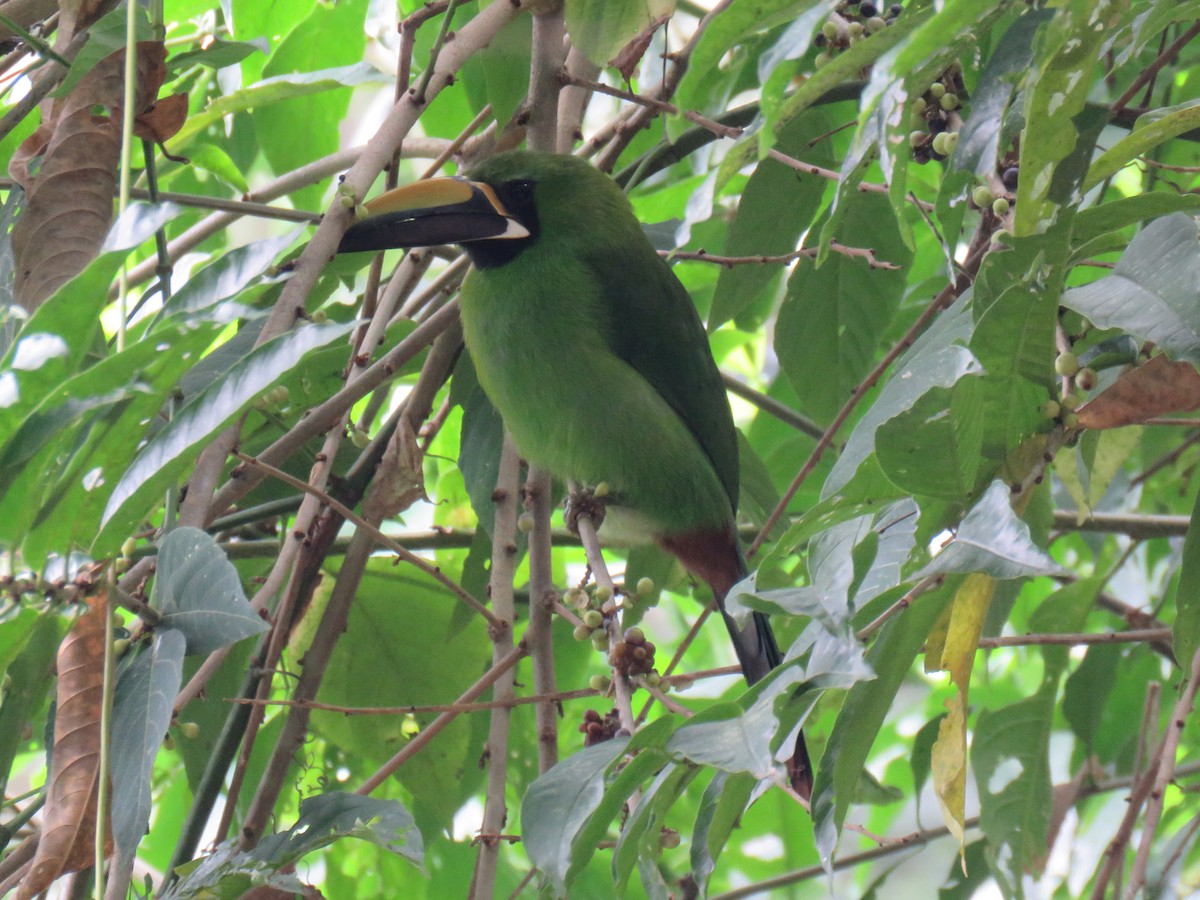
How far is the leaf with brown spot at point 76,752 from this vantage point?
1.30 metres

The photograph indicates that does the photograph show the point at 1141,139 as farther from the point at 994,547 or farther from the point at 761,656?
the point at 761,656

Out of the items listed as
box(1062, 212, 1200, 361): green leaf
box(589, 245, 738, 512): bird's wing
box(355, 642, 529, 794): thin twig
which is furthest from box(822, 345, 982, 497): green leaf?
box(589, 245, 738, 512): bird's wing

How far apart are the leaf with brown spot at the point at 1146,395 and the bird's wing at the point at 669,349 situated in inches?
55.6

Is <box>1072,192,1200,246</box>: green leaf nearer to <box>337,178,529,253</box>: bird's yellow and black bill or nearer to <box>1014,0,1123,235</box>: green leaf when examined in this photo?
<box>1014,0,1123,235</box>: green leaf

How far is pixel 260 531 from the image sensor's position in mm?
2443

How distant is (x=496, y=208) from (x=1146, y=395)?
157cm

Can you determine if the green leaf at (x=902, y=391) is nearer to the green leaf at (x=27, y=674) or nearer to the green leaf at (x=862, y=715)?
the green leaf at (x=862, y=715)

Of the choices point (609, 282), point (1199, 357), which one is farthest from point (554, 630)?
point (1199, 357)

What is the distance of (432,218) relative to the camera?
7.86ft

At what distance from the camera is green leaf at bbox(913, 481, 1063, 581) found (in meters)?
0.96

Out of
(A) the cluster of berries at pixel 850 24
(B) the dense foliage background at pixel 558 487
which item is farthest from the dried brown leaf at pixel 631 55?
(A) the cluster of berries at pixel 850 24

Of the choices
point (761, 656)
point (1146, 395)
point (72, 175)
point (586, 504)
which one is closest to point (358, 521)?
point (72, 175)

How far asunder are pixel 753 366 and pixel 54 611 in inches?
115

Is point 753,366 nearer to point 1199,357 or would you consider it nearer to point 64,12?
point 64,12
